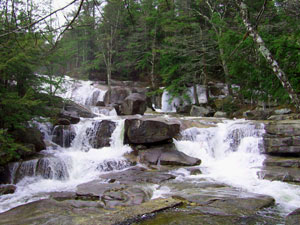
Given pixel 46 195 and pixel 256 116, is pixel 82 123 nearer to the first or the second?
pixel 46 195

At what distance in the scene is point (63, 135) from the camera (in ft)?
41.8

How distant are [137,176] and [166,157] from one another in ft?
7.01

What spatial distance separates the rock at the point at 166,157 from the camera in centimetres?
1033

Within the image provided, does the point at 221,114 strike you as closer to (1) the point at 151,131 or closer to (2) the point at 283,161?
(1) the point at 151,131

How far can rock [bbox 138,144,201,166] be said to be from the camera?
33.9 ft

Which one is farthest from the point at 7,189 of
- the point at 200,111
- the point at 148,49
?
the point at 148,49

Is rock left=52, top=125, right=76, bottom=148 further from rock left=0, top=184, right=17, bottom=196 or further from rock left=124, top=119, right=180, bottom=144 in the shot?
rock left=0, top=184, right=17, bottom=196

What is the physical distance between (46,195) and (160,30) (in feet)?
67.6

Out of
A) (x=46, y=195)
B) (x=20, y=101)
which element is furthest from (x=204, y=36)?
(x=46, y=195)

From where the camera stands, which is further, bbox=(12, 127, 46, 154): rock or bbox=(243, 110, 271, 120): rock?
bbox=(243, 110, 271, 120): rock

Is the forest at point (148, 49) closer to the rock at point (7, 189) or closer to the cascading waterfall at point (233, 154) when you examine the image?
the rock at point (7, 189)

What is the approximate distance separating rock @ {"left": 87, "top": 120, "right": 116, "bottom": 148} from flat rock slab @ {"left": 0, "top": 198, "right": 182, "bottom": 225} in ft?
18.9

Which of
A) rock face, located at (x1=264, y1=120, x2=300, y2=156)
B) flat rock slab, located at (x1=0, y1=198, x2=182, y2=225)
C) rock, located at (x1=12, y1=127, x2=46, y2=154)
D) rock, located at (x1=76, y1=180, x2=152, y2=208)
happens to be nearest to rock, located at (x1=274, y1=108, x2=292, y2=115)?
rock face, located at (x1=264, y1=120, x2=300, y2=156)

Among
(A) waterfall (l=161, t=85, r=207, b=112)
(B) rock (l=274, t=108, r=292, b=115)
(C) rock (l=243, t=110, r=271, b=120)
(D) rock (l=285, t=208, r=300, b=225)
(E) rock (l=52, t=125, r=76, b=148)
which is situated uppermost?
(A) waterfall (l=161, t=85, r=207, b=112)
